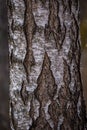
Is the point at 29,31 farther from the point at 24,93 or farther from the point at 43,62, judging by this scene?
the point at 24,93

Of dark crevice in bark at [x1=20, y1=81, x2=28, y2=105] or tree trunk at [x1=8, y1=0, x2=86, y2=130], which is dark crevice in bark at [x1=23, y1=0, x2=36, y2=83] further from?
dark crevice in bark at [x1=20, y1=81, x2=28, y2=105]

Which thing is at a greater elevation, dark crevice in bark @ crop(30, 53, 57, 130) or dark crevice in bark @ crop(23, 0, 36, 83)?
dark crevice in bark @ crop(23, 0, 36, 83)

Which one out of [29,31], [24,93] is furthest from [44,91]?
[29,31]

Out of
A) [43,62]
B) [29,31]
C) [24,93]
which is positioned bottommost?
[24,93]

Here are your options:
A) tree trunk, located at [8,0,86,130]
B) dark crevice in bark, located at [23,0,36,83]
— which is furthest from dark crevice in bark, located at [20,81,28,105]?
dark crevice in bark, located at [23,0,36,83]

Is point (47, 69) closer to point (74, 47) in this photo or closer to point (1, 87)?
point (74, 47)

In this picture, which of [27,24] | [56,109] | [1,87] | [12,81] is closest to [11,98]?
[12,81]

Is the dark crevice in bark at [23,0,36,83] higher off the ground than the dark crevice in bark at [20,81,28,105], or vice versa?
the dark crevice in bark at [23,0,36,83]

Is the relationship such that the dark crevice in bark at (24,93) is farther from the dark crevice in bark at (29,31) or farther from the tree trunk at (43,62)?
the dark crevice in bark at (29,31)

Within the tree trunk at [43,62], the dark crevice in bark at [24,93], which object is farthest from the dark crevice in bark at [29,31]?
the dark crevice in bark at [24,93]
